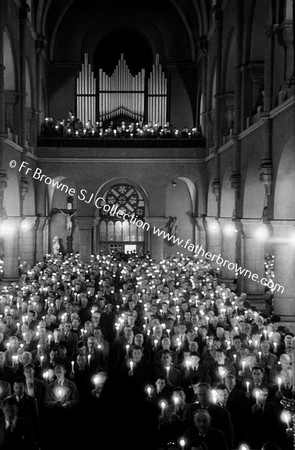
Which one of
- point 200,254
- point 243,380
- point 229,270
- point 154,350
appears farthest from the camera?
point 200,254

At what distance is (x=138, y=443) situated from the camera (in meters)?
9.84

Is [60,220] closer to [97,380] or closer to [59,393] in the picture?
[97,380]

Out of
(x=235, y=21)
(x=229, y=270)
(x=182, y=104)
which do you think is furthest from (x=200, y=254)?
(x=235, y=21)

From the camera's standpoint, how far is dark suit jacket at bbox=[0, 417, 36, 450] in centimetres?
762

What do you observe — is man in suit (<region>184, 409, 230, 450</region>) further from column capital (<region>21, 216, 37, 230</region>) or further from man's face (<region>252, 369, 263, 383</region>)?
column capital (<region>21, 216, 37, 230</region>)

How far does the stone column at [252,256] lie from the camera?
82.7 feet

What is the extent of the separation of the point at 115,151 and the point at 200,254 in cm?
880

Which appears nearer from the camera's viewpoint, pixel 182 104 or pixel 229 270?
pixel 229 270

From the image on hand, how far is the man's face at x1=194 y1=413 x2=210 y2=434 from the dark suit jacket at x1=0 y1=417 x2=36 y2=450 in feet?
7.25

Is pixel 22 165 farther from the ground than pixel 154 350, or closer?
farther from the ground

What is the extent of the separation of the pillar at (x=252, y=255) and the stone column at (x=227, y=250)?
410cm

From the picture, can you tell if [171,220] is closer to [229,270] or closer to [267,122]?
[229,270]

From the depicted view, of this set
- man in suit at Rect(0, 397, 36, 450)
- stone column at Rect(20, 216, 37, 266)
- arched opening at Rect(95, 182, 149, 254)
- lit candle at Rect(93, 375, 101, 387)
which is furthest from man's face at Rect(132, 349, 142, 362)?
arched opening at Rect(95, 182, 149, 254)

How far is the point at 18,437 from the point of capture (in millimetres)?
7777
